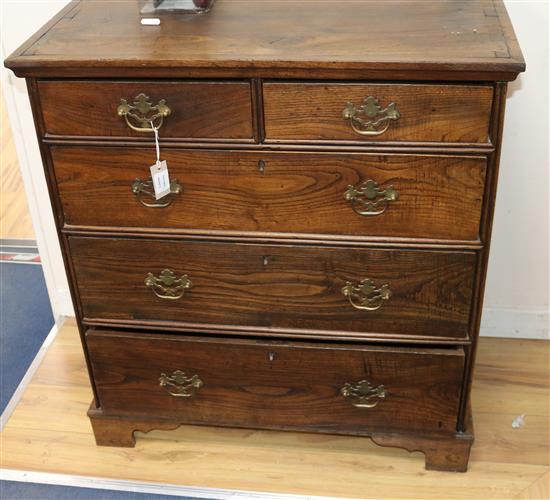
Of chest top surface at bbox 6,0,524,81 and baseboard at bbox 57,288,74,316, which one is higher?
chest top surface at bbox 6,0,524,81

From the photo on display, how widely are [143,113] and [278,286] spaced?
0.46 meters

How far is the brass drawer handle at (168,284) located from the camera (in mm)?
1743

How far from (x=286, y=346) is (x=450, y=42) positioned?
2.37 feet

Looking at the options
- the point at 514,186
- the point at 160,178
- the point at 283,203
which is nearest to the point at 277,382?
the point at 283,203

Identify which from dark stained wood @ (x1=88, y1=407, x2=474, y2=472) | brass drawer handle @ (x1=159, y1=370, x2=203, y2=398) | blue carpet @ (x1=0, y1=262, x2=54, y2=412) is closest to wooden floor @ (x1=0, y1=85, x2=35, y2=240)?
blue carpet @ (x1=0, y1=262, x2=54, y2=412)

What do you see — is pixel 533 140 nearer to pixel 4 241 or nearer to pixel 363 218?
pixel 363 218

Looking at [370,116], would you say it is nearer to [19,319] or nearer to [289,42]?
[289,42]

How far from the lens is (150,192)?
1.64 m

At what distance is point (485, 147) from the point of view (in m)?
1.49

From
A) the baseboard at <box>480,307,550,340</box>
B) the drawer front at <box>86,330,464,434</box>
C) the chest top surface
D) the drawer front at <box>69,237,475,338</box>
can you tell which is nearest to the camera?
the chest top surface

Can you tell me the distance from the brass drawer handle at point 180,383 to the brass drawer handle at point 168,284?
0.21 meters

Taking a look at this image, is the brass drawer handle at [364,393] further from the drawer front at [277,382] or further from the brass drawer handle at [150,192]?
the brass drawer handle at [150,192]

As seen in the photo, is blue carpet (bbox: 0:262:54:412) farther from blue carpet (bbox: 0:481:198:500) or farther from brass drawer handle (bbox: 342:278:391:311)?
brass drawer handle (bbox: 342:278:391:311)

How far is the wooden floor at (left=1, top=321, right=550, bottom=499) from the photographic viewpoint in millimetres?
1904
